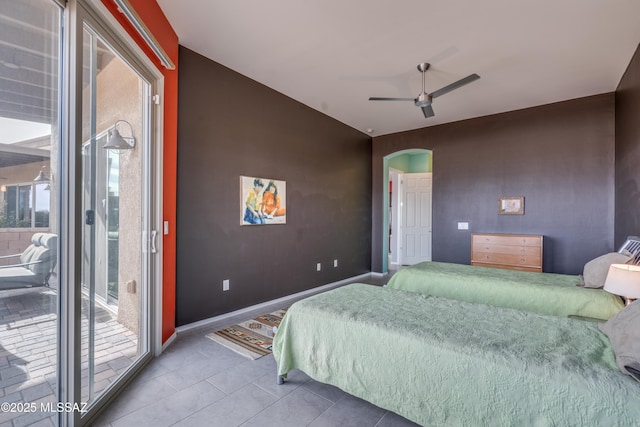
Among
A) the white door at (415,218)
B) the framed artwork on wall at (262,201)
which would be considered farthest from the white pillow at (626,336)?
the white door at (415,218)

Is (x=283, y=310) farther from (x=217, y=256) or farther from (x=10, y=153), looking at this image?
(x=10, y=153)

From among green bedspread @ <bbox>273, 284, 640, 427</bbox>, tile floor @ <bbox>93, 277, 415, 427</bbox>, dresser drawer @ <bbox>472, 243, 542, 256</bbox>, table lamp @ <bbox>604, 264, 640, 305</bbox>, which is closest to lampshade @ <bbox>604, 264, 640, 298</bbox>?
table lamp @ <bbox>604, 264, 640, 305</bbox>

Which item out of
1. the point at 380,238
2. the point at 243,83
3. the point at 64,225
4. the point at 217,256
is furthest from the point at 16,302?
the point at 380,238

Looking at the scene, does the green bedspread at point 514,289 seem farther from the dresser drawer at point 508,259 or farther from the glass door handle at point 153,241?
the glass door handle at point 153,241

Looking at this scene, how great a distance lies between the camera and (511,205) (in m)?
4.78

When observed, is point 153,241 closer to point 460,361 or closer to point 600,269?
point 460,361

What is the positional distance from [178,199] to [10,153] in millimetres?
1726

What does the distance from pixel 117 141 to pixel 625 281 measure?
3.58 m

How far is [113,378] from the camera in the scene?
A: 2064 mm

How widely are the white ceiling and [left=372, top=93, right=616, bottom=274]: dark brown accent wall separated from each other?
0.42m

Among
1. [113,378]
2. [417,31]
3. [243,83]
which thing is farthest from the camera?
[243,83]

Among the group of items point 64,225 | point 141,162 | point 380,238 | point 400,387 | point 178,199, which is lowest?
point 400,387

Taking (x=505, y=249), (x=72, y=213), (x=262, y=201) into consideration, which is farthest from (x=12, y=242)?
(x=505, y=249)

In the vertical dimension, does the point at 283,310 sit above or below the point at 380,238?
below
